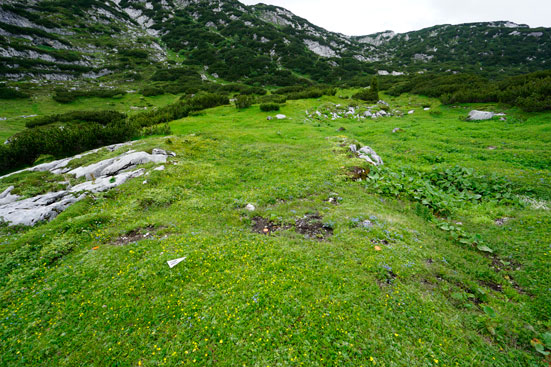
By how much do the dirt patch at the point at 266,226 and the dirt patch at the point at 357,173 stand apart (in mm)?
7507

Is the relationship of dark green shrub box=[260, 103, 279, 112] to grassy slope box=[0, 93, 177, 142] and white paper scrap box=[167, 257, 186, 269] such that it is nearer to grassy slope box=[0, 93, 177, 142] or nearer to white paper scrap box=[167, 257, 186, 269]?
grassy slope box=[0, 93, 177, 142]

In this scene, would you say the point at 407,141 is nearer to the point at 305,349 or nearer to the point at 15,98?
the point at 305,349

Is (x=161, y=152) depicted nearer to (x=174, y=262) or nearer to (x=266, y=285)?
(x=174, y=262)

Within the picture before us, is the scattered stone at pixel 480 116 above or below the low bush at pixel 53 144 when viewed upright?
above

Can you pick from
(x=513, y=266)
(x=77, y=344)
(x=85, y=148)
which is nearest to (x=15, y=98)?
(x=85, y=148)

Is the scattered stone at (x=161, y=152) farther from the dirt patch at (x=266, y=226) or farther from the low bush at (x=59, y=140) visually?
the dirt patch at (x=266, y=226)

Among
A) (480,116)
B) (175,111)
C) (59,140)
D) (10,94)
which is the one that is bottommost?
(59,140)

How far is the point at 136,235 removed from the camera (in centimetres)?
1006

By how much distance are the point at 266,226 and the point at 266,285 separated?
4047 millimetres

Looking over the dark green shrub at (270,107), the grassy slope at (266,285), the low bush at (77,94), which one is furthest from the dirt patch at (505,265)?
the low bush at (77,94)

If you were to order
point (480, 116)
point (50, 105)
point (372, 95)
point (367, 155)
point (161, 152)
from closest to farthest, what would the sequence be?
point (161, 152) → point (367, 155) → point (480, 116) → point (50, 105) → point (372, 95)

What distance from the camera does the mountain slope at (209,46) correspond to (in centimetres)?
7506

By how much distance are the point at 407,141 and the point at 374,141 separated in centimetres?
349

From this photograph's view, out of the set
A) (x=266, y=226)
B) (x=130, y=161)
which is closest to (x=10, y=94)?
(x=130, y=161)
